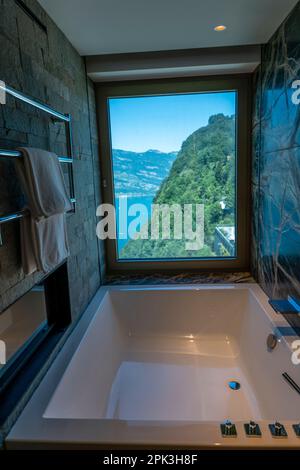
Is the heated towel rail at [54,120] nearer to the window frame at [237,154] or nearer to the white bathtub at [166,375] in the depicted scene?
the white bathtub at [166,375]

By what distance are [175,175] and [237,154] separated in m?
0.53

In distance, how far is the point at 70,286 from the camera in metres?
1.84

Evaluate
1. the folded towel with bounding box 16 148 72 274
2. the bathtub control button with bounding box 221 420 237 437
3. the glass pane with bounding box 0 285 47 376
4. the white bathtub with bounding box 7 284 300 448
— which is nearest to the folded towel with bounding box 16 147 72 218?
the folded towel with bounding box 16 148 72 274

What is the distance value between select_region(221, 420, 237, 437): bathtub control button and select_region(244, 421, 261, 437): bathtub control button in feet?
0.14

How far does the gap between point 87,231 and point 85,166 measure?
46 cm

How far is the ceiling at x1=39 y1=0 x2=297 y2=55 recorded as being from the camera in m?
1.57

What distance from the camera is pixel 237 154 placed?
260 cm

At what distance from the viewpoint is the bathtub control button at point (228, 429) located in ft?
3.61

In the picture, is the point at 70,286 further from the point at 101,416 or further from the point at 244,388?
the point at 244,388

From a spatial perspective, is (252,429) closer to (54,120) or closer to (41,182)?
(41,182)

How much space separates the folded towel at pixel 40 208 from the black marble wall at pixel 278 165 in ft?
3.92

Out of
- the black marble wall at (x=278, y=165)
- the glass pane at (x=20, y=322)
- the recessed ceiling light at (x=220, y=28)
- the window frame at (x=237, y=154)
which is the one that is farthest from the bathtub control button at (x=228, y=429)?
the recessed ceiling light at (x=220, y=28)

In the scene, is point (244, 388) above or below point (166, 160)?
below

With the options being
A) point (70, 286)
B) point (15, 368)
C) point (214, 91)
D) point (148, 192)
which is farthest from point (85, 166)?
point (15, 368)
